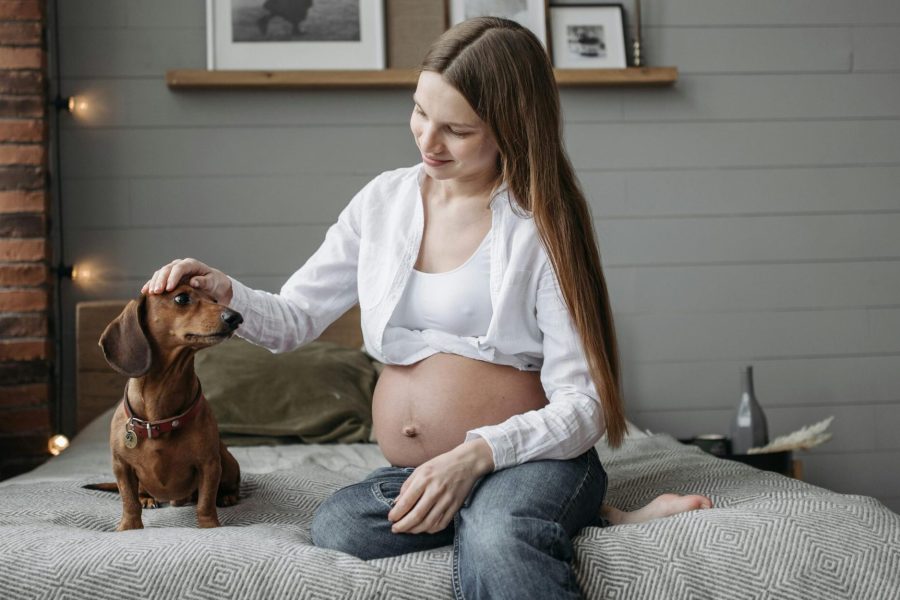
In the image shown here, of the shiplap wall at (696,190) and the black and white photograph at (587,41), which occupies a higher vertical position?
the black and white photograph at (587,41)

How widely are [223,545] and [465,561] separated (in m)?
0.33

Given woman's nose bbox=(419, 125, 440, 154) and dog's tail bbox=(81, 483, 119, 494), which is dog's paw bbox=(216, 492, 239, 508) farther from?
woman's nose bbox=(419, 125, 440, 154)

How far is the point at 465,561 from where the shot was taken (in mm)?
1294

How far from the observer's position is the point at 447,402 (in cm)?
160

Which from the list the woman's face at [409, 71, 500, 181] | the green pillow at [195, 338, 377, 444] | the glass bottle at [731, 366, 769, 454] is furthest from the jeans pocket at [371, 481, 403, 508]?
the glass bottle at [731, 366, 769, 454]

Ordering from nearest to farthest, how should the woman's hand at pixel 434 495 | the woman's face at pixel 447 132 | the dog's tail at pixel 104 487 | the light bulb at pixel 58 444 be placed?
1. the woman's hand at pixel 434 495
2. the woman's face at pixel 447 132
3. the dog's tail at pixel 104 487
4. the light bulb at pixel 58 444

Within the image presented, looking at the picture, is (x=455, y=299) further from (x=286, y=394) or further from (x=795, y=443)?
(x=795, y=443)

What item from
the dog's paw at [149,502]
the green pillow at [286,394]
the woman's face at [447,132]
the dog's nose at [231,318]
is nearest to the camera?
the dog's nose at [231,318]

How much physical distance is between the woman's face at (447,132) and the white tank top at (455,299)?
0.43 feet

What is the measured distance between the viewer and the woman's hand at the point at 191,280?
59.4 inches

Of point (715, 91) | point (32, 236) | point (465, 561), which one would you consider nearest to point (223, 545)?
point (465, 561)

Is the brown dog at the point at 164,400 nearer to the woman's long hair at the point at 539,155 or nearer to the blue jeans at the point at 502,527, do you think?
the blue jeans at the point at 502,527

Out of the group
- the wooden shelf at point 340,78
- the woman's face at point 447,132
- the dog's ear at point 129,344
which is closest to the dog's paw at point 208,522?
the dog's ear at point 129,344

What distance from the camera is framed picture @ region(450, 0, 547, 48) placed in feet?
10.8
